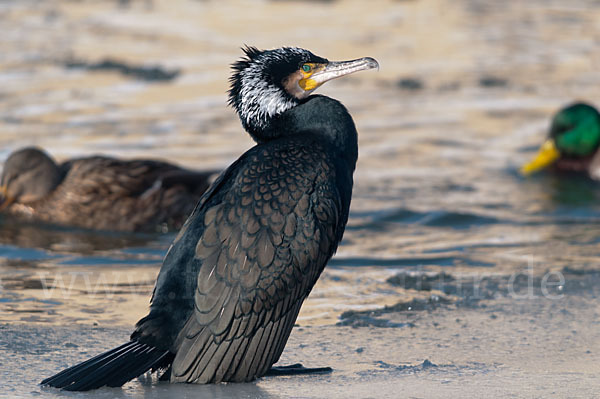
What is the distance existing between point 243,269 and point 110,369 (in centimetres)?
70

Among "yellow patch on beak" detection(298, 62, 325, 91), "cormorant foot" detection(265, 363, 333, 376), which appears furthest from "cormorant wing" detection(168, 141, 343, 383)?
"yellow patch on beak" detection(298, 62, 325, 91)

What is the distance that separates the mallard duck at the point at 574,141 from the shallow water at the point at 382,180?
0.81 ft

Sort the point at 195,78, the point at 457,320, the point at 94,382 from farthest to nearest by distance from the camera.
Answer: the point at 195,78 < the point at 457,320 < the point at 94,382

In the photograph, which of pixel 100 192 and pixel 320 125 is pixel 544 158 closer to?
pixel 100 192

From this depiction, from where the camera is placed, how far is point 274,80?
481cm

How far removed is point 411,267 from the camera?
6.70 metres

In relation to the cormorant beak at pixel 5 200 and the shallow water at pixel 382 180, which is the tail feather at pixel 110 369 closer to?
the shallow water at pixel 382 180

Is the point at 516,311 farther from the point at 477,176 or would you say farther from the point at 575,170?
the point at 575,170

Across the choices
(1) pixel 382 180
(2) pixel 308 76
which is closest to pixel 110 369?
(2) pixel 308 76

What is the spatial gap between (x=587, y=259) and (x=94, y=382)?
395 cm

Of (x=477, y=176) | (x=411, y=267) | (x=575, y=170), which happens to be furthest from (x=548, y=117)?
(x=411, y=267)

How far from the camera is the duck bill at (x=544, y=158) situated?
32.1 feet

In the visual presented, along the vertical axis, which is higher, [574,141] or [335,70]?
[335,70]

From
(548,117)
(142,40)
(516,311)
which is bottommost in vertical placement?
(516,311)
